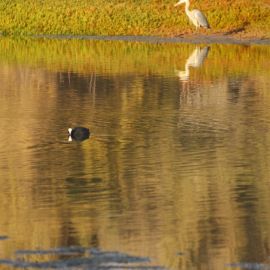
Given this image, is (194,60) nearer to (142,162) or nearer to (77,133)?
(77,133)

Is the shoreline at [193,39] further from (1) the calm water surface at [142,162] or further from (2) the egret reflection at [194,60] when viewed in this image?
(1) the calm water surface at [142,162]

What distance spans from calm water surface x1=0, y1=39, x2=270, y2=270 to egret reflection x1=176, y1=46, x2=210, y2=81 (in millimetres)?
130

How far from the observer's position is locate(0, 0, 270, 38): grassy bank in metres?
48.8

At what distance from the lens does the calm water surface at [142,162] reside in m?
13.9

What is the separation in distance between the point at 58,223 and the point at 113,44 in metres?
31.8

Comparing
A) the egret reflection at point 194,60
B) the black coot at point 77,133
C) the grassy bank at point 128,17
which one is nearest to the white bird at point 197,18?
the grassy bank at point 128,17

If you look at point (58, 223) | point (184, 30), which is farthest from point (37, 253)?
point (184, 30)

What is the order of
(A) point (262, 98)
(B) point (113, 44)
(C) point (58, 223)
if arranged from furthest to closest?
(B) point (113, 44) → (A) point (262, 98) → (C) point (58, 223)

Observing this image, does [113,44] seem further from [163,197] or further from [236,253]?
[236,253]

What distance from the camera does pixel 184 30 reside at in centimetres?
4909

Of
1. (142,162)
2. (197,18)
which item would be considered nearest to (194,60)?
(197,18)

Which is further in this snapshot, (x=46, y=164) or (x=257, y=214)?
(x=46, y=164)

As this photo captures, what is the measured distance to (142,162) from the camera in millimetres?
19078

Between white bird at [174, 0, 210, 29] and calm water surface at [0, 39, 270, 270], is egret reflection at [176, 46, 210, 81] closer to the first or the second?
calm water surface at [0, 39, 270, 270]
